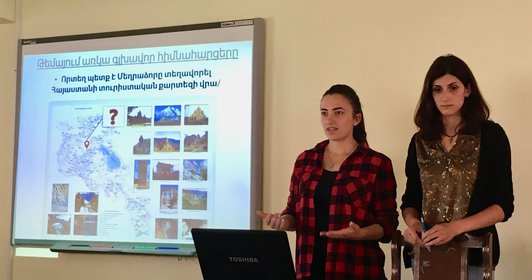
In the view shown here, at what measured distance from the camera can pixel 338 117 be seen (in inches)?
102

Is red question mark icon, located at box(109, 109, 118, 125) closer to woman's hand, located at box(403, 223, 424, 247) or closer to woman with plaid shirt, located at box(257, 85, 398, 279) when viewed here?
woman with plaid shirt, located at box(257, 85, 398, 279)

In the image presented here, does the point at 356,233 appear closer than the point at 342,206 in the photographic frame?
Yes

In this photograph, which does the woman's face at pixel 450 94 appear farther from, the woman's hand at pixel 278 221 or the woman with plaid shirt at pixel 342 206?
the woman's hand at pixel 278 221

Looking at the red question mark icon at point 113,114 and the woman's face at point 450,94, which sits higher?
the red question mark icon at point 113,114

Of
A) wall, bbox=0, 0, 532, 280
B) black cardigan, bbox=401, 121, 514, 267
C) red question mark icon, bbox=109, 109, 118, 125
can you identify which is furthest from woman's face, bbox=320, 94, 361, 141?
red question mark icon, bbox=109, 109, 118, 125

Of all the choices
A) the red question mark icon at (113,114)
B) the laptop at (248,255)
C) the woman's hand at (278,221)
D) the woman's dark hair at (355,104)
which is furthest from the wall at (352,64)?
the laptop at (248,255)

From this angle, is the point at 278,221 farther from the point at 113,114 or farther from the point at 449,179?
the point at 113,114

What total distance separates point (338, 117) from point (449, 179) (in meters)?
0.49

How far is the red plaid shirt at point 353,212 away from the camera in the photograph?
8.05 ft

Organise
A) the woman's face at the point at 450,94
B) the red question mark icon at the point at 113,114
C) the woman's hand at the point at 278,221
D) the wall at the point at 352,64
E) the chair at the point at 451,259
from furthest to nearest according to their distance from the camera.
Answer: the red question mark icon at the point at 113,114 < the wall at the point at 352,64 < the woman's hand at the point at 278,221 < the woman's face at the point at 450,94 < the chair at the point at 451,259

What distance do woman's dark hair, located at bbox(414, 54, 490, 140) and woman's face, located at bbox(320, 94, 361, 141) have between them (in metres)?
0.27

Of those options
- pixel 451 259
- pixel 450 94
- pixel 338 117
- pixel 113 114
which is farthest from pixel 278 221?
pixel 113 114

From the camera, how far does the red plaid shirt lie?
8.05ft

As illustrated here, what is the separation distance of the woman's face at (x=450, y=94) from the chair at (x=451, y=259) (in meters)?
0.46
